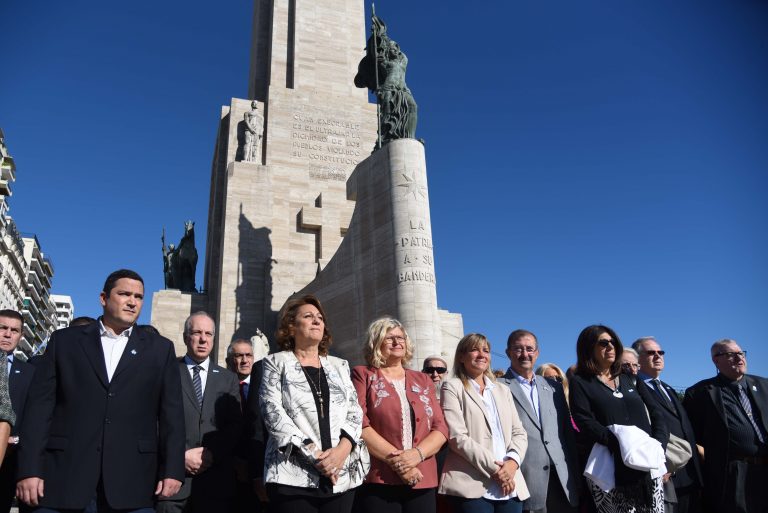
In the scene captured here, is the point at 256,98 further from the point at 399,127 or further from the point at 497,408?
the point at 497,408

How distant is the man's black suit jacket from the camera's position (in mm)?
4934

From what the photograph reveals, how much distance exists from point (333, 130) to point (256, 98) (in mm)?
4557

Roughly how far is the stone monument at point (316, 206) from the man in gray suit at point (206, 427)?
7014 millimetres

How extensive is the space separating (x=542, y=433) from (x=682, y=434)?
136 centimetres

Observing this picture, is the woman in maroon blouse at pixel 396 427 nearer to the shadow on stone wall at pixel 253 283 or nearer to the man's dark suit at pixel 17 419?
the man's dark suit at pixel 17 419

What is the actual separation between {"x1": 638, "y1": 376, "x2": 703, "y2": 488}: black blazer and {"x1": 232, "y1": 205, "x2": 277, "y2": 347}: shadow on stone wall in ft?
45.7

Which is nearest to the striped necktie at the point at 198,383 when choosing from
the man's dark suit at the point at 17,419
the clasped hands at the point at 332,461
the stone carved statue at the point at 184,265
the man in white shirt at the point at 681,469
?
the man's dark suit at the point at 17,419

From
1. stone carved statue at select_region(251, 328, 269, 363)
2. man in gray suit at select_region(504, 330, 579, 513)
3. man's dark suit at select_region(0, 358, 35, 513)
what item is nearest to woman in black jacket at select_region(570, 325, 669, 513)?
man in gray suit at select_region(504, 330, 579, 513)

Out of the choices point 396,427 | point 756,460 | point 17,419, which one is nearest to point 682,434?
point 756,460

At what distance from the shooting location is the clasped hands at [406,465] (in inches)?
144

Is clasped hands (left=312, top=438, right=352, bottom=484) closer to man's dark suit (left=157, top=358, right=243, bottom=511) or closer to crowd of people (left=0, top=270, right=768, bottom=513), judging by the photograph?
crowd of people (left=0, top=270, right=768, bottom=513)

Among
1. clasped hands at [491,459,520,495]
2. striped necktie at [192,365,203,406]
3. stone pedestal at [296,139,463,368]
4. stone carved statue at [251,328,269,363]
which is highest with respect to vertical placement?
stone pedestal at [296,139,463,368]

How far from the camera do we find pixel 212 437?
4.24m

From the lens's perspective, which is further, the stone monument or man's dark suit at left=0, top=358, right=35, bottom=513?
the stone monument
